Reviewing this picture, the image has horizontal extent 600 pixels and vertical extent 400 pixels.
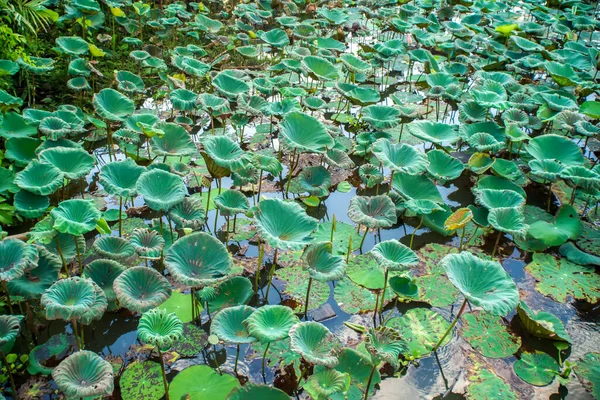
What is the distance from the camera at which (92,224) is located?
2.54m

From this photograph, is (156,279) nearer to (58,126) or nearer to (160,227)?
→ (160,227)

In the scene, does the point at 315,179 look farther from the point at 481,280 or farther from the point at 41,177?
the point at 41,177

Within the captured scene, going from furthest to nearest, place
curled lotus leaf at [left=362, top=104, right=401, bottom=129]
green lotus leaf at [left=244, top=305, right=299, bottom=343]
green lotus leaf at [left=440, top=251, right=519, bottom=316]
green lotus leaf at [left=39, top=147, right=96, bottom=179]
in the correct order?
curled lotus leaf at [left=362, top=104, right=401, bottom=129]
green lotus leaf at [left=39, top=147, right=96, bottom=179]
green lotus leaf at [left=440, top=251, right=519, bottom=316]
green lotus leaf at [left=244, top=305, right=299, bottom=343]

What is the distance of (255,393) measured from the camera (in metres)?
2.28

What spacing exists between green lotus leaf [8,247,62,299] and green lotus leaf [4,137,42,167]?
4.27ft

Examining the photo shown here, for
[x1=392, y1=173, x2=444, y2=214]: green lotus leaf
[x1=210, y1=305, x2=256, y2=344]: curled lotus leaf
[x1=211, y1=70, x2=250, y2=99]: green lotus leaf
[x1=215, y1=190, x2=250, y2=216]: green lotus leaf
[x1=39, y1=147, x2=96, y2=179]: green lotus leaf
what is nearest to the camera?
[x1=210, y1=305, x2=256, y2=344]: curled lotus leaf

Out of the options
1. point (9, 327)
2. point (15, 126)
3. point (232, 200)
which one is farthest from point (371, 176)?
point (15, 126)

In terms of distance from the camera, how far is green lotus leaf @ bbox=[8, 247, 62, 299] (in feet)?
8.13

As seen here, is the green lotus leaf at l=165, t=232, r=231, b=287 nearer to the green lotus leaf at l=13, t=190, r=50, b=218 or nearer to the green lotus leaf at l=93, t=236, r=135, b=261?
the green lotus leaf at l=93, t=236, r=135, b=261

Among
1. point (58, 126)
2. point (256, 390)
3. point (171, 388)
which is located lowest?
point (171, 388)

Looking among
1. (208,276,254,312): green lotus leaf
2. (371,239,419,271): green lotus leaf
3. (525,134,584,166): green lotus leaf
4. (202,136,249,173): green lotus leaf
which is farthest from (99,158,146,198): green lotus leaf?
(525,134,584,166): green lotus leaf

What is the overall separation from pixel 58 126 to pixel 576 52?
589 cm

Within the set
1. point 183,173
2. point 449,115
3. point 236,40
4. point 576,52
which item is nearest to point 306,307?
point 183,173

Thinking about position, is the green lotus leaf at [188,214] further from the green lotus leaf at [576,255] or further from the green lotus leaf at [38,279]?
the green lotus leaf at [576,255]
